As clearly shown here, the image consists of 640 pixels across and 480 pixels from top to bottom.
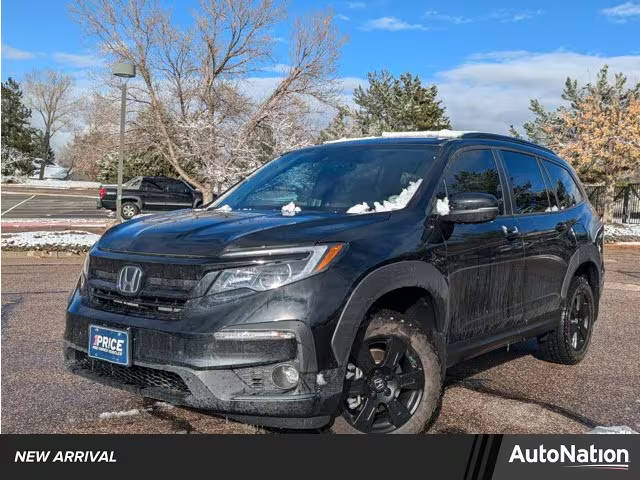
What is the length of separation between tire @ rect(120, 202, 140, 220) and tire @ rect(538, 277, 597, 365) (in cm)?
2048

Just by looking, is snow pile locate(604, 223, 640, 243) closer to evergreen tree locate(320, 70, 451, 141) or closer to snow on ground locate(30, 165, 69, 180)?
evergreen tree locate(320, 70, 451, 141)

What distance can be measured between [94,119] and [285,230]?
773 inches

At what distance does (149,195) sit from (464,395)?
21257 millimetres

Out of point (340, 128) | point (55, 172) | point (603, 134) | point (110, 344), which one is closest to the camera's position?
point (110, 344)

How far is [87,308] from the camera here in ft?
11.4

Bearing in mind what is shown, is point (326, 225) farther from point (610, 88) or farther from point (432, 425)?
point (610, 88)

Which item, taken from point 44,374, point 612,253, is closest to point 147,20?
point 612,253

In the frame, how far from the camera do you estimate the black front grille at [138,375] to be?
310cm

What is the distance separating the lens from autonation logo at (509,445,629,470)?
3.02m

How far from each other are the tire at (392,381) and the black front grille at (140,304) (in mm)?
904

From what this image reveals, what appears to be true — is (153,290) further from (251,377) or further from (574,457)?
(574,457)

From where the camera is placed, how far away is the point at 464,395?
4.55m

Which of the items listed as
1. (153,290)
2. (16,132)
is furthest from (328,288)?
(16,132)

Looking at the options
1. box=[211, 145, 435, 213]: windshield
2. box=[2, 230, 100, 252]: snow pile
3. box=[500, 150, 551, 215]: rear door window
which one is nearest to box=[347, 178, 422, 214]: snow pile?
Answer: box=[211, 145, 435, 213]: windshield
